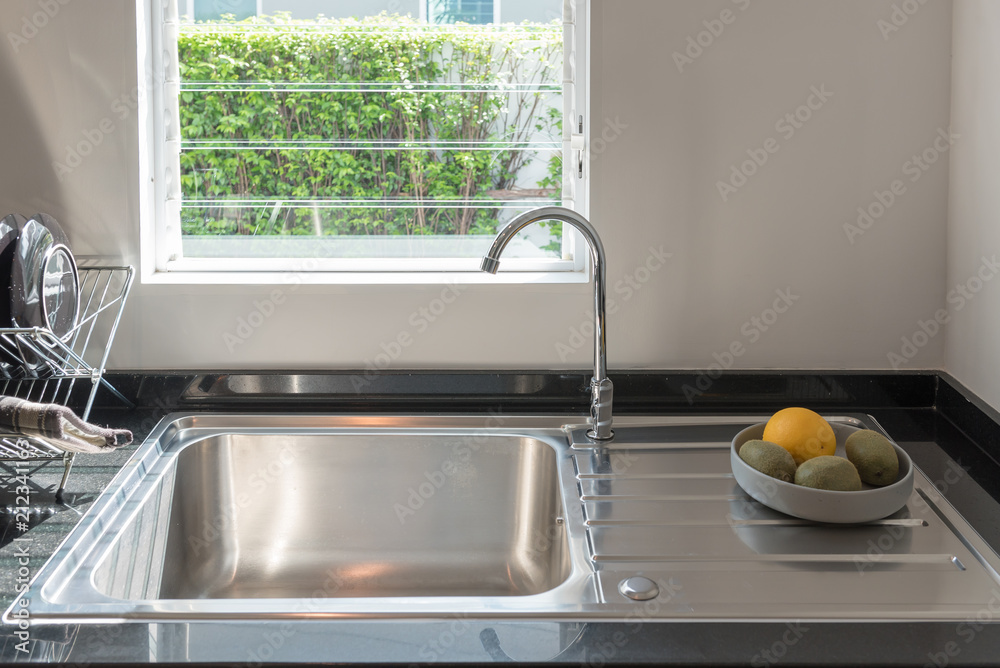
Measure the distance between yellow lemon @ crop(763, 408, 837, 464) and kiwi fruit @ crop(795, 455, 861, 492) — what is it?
0.07m

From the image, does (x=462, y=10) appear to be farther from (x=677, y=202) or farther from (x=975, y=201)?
(x=975, y=201)

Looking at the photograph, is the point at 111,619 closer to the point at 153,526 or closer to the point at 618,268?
the point at 153,526

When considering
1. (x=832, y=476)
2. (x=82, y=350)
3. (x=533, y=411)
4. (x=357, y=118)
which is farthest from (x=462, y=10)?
(x=832, y=476)

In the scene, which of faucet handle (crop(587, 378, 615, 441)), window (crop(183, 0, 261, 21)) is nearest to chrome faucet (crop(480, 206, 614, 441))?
faucet handle (crop(587, 378, 615, 441))

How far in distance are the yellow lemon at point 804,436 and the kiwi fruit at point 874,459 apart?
3 centimetres

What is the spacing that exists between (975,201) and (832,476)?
1.94 ft

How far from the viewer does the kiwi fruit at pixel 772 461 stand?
1.10 m

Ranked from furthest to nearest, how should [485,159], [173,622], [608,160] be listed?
1. [485,159]
2. [608,160]
3. [173,622]

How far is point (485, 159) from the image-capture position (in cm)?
158

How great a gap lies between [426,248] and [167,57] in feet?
1.83

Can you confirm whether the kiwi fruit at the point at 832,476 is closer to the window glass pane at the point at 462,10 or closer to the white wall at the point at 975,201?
the white wall at the point at 975,201

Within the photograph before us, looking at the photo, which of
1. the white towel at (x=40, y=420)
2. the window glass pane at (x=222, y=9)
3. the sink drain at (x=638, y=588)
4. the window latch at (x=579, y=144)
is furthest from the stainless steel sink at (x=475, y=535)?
the window glass pane at (x=222, y=9)

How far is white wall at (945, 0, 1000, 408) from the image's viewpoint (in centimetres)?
130

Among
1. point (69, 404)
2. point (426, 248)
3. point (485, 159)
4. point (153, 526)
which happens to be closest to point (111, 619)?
point (153, 526)
